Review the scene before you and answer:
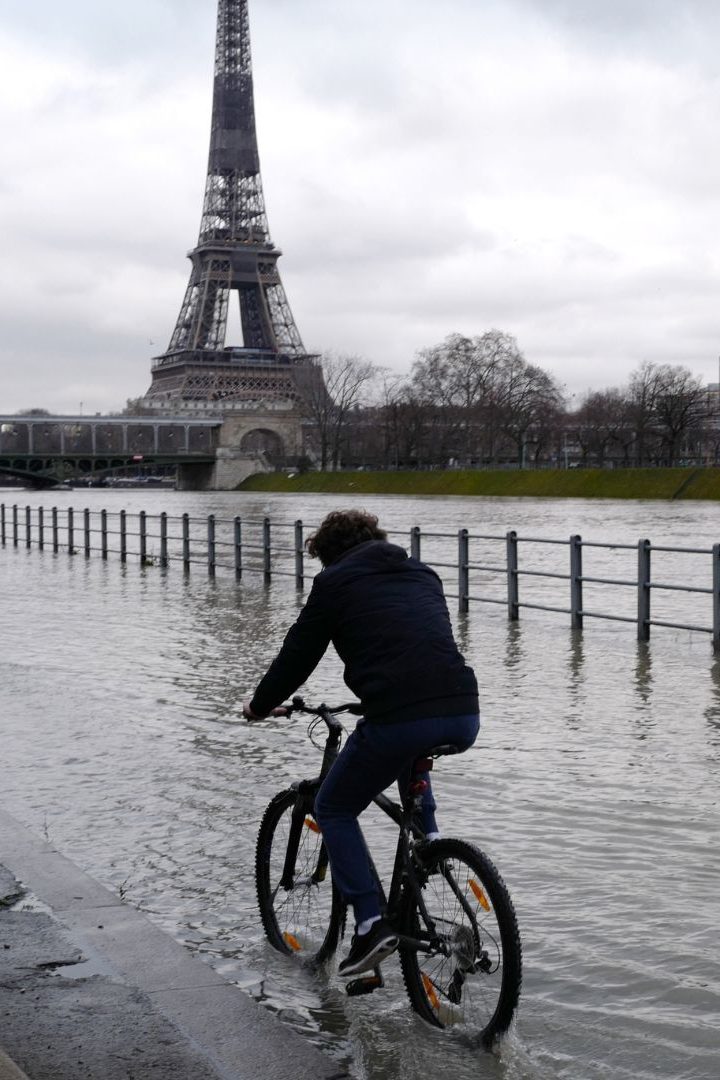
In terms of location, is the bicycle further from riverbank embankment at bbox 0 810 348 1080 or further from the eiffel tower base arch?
the eiffel tower base arch

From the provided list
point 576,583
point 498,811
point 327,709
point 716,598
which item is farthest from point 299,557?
point 327,709

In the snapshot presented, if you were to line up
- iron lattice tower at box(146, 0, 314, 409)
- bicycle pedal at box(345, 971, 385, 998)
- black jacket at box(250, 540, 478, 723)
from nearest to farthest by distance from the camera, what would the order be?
1. black jacket at box(250, 540, 478, 723)
2. bicycle pedal at box(345, 971, 385, 998)
3. iron lattice tower at box(146, 0, 314, 409)

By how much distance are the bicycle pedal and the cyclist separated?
88mm

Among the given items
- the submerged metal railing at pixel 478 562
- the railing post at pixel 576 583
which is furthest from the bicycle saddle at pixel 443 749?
the railing post at pixel 576 583

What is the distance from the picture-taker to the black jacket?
14.4 ft

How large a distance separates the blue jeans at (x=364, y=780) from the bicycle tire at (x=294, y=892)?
52 cm

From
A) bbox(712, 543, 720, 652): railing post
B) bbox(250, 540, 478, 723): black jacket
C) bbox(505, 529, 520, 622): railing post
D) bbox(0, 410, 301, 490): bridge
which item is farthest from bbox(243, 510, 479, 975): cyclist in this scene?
bbox(0, 410, 301, 490): bridge

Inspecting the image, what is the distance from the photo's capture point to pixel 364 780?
4496 mm

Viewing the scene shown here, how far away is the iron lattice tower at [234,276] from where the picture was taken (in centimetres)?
14038

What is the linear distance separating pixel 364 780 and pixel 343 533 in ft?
2.54

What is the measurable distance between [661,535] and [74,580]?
62.2 feet

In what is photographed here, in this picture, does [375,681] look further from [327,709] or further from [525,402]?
[525,402]

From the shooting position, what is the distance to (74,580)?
1008 inches

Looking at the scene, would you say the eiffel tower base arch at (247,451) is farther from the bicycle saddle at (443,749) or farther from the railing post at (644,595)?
the bicycle saddle at (443,749)
